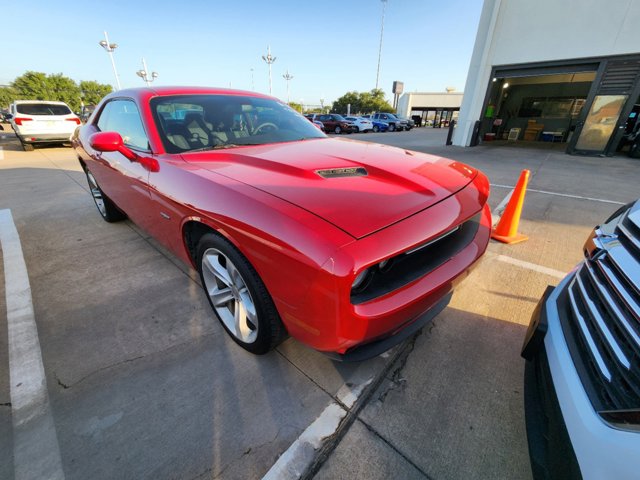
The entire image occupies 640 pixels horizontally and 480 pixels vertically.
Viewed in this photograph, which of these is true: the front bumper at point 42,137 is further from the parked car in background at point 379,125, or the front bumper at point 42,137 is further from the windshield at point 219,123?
the parked car in background at point 379,125

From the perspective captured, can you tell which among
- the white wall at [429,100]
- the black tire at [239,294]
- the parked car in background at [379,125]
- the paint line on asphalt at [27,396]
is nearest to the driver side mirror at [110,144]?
the black tire at [239,294]

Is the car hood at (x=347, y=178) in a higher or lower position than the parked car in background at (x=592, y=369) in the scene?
higher

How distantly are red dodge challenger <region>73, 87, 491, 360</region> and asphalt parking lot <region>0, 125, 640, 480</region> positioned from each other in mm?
347

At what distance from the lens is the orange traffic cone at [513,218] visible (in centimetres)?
323

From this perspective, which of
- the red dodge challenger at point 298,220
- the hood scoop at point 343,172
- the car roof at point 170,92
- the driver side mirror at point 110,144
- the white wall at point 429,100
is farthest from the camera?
the white wall at point 429,100

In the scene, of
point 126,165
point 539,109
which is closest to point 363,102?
point 539,109

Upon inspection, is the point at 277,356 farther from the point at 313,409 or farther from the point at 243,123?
the point at 243,123

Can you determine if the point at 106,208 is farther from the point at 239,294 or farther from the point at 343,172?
the point at 343,172

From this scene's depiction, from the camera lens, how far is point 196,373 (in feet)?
5.77

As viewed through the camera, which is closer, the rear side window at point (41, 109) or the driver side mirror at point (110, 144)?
the driver side mirror at point (110, 144)

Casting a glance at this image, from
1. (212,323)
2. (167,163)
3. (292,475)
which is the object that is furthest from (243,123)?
(292,475)

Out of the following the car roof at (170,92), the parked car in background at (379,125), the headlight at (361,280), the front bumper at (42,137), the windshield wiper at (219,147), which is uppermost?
the car roof at (170,92)

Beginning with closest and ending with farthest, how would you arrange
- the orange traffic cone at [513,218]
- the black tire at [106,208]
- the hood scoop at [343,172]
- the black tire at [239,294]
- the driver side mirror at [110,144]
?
1. the black tire at [239,294]
2. the hood scoop at [343,172]
3. the driver side mirror at [110,144]
4. the orange traffic cone at [513,218]
5. the black tire at [106,208]

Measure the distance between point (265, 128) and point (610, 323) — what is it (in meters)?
2.60
